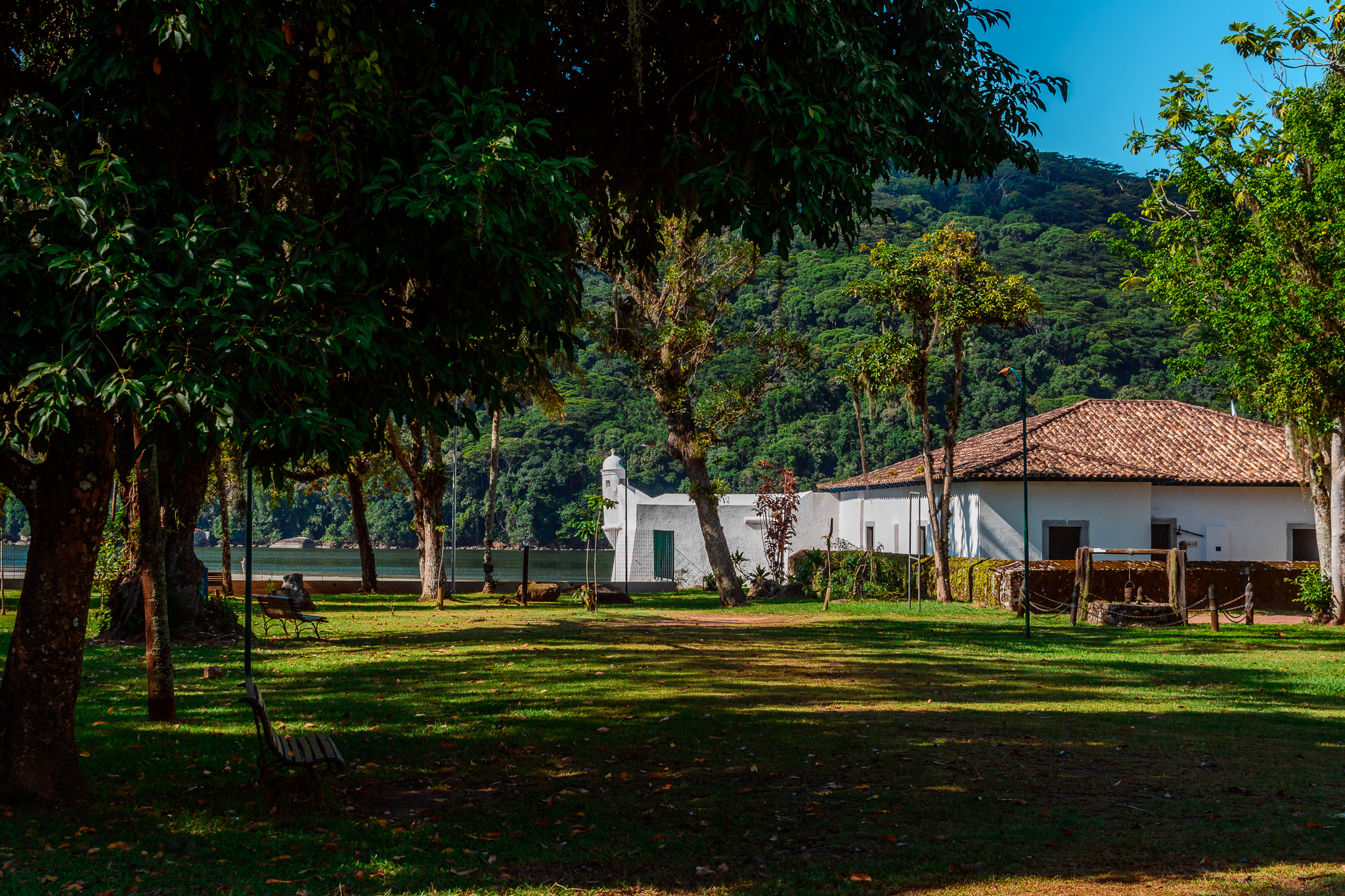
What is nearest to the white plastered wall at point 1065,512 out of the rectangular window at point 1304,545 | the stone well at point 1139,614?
the rectangular window at point 1304,545

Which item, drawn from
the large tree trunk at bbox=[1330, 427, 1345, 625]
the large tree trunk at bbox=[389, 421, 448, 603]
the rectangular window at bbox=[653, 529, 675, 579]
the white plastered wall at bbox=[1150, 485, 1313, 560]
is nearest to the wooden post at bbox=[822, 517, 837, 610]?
the rectangular window at bbox=[653, 529, 675, 579]

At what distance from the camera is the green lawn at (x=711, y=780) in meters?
5.57

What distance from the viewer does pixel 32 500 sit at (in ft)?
21.2

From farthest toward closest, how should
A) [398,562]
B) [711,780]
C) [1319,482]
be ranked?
[398,562] < [1319,482] < [711,780]

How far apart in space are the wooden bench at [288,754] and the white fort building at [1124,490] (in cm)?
2289

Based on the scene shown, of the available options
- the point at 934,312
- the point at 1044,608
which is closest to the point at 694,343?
the point at 934,312

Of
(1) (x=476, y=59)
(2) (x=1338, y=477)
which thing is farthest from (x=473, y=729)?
(2) (x=1338, y=477)

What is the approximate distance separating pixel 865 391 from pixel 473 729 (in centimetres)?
2042

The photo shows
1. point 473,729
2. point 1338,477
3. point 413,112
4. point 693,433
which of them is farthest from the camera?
point 693,433

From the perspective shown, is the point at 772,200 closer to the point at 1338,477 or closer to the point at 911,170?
the point at 911,170

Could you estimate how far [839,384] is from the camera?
202 feet

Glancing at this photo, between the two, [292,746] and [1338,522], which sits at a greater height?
[1338,522]

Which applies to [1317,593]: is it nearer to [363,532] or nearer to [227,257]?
[227,257]

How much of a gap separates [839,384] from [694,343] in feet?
120
